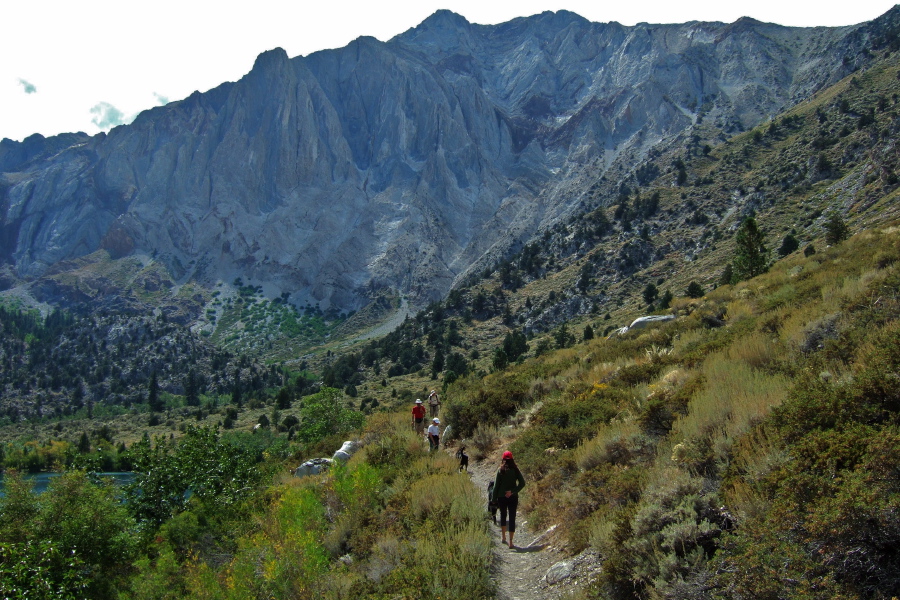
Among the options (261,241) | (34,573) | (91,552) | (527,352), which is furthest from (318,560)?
(261,241)

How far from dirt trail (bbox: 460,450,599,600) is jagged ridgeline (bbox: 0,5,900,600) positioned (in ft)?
0.38

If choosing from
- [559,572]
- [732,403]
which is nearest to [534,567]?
[559,572]

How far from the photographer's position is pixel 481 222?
185875 millimetres

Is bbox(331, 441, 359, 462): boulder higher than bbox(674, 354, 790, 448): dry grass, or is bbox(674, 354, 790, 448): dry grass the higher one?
bbox(674, 354, 790, 448): dry grass

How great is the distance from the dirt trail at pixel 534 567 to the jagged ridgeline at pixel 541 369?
115 mm

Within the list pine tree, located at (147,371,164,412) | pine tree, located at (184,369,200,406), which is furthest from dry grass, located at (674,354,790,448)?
pine tree, located at (147,371,164,412)

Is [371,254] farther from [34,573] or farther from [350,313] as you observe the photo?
[34,573]

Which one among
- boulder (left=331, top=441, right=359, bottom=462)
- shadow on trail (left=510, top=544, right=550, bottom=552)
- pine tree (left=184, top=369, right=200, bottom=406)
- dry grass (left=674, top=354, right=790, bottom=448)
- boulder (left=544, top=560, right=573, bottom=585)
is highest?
dry grass (left=674, top=354, right=790, bottom=448)

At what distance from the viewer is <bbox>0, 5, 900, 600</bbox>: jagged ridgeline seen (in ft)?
19.5

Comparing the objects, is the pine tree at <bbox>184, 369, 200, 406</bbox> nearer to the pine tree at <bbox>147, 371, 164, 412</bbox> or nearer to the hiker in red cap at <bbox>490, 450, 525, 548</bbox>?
the pine tree at <bbox>147, 371, 164, 412</bbox>

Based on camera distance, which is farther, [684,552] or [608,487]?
[608,487]

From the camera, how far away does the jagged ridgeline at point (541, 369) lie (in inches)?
234

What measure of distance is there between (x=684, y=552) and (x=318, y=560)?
5.08 m

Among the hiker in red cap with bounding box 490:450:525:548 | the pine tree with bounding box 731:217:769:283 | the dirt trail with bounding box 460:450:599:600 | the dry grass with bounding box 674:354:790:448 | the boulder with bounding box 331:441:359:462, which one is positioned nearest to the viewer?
the dirt trail with bounding box 460:450:599:600
